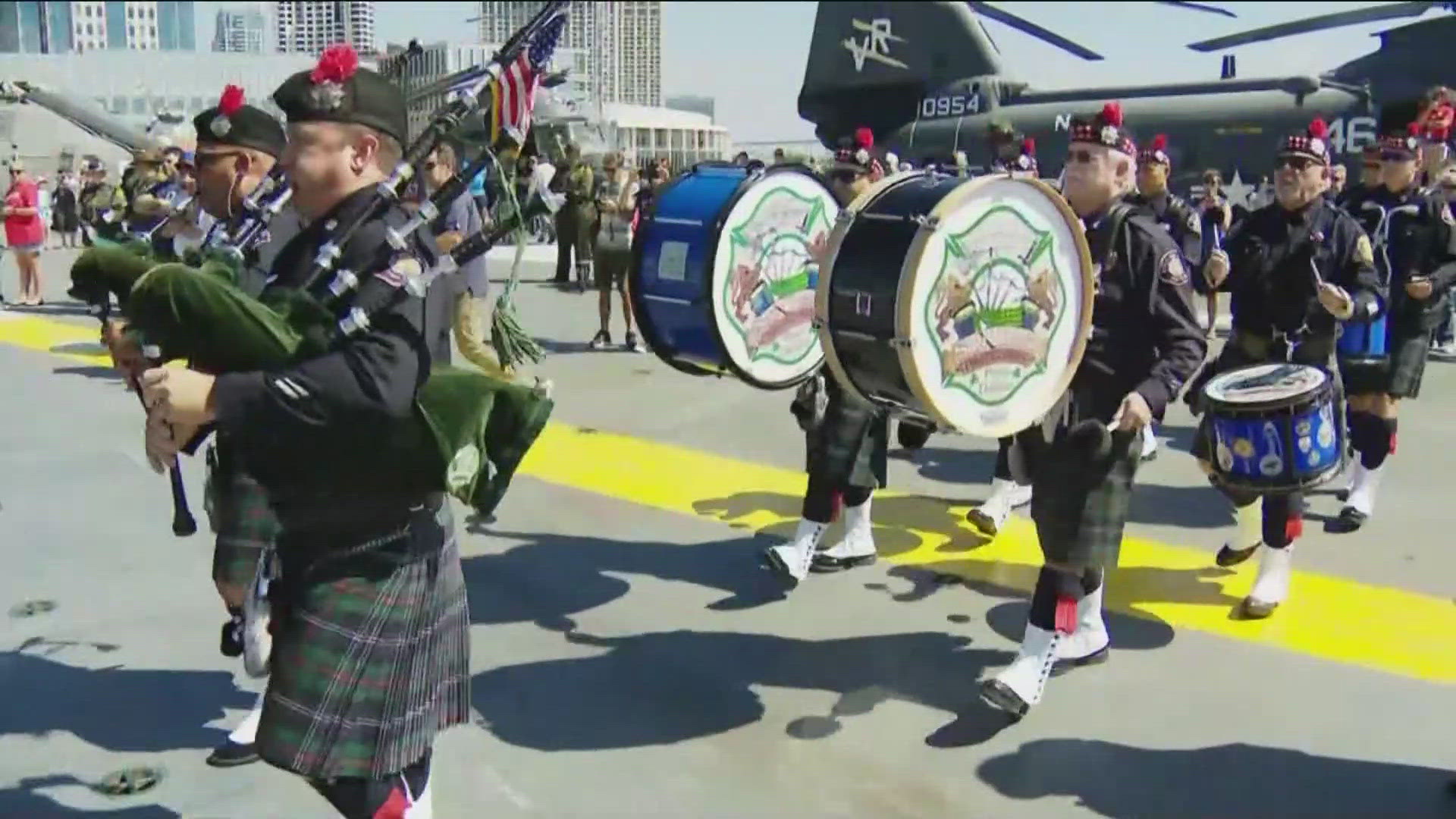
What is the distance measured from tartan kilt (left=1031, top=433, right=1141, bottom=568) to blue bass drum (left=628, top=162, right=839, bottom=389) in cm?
84

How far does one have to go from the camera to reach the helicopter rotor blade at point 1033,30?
1903 centimetres

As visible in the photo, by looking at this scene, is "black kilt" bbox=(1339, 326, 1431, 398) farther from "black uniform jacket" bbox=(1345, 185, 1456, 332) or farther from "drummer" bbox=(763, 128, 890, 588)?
"drummer" bbox=(763, 128, 890, 588)

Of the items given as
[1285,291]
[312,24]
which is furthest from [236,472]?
[312,24]

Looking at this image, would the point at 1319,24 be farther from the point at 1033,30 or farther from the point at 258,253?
the point at 258,253

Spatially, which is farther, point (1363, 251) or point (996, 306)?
point (1363, 251)

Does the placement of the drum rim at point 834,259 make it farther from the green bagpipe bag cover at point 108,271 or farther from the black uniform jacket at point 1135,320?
the green bagpipe bag cover at point 108,271

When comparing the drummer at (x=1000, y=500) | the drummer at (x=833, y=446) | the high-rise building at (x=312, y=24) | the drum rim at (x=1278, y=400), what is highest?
the high-rise building at (x=312, y=24)

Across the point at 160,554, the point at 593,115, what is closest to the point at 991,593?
the point at 160,554

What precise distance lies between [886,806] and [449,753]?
1.17 m

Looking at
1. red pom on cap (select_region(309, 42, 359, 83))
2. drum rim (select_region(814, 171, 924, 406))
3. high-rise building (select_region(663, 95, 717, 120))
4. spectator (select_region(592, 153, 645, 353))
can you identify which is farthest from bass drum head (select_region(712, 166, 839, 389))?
high-rise building (select_region(663, 95, 717, 120))

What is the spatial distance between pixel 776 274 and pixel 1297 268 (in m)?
2.06

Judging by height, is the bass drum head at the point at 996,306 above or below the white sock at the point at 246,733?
above

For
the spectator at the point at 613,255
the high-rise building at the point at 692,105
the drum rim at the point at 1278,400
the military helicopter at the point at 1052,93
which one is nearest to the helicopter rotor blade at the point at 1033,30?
the military helicopter at the point at 1052,93

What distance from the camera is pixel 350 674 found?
227 centimetres
